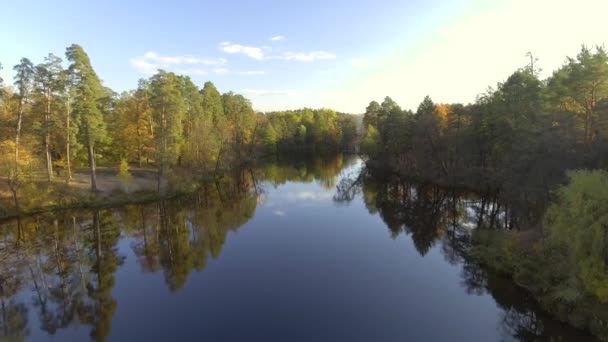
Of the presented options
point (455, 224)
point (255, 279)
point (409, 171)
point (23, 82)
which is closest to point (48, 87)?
point (23, 82)

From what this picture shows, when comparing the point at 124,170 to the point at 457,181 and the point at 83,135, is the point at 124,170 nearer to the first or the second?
the point at 83,135

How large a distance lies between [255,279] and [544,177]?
64.3ft

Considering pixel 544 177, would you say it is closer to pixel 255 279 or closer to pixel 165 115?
pixel 255 279

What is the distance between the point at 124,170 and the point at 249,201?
48.9 feet

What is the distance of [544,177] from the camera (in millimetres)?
22609

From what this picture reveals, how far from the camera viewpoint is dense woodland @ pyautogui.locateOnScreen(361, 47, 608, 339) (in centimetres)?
1340

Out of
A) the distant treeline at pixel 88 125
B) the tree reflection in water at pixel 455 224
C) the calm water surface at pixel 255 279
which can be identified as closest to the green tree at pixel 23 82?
the distant treeline at pixel 88 125

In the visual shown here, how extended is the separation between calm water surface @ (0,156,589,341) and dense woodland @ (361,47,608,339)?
1.74 m

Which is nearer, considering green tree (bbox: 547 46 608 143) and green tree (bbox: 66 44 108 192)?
green tree (bbox: 547 46 608 143)

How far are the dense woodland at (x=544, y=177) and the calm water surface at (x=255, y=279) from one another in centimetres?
174

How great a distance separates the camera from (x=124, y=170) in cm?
4056

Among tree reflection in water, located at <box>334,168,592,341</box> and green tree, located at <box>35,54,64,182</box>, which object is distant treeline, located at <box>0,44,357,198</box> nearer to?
green tree, located at <box>35,54,64,182</box>

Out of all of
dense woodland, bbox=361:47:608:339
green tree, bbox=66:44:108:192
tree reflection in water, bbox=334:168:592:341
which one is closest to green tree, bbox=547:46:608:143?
dense woodland, bbox=361:47:608:339

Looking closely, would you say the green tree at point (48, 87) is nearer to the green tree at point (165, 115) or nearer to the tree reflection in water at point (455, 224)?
the green tree at point (165, 115)
